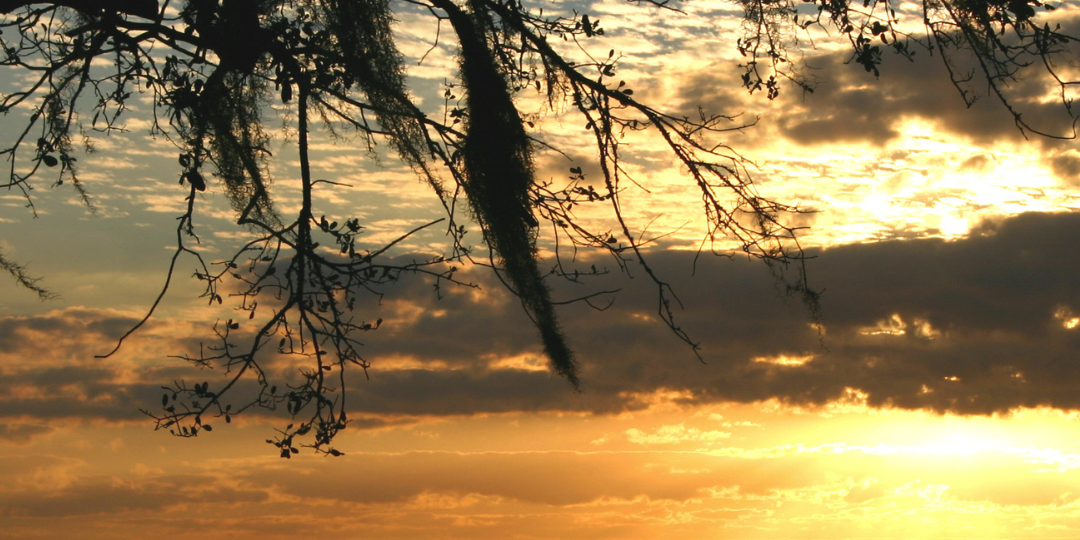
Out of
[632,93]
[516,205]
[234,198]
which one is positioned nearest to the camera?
[516,205]

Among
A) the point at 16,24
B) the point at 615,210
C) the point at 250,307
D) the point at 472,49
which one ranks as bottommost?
the point at 250,307

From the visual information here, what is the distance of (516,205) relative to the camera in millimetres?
4176

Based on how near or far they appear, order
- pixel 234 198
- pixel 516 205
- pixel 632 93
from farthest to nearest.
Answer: pixel 234 198 → pixel 632 93 → pixel 516 205

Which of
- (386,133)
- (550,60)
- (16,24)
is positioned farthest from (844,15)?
(16,24)

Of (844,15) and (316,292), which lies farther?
(844,15)

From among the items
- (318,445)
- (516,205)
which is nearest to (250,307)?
(318,445)

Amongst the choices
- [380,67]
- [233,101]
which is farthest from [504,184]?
[233,101]

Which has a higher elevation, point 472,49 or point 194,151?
point 472,49

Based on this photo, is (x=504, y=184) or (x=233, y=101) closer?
(x=504, y=184)

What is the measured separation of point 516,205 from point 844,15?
195 centimetres

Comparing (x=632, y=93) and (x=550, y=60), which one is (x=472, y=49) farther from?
(x=632, y=93)

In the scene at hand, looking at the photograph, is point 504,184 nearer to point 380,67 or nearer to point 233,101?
point 380,67

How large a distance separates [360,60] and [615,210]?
1.40m

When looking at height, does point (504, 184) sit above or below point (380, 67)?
below
